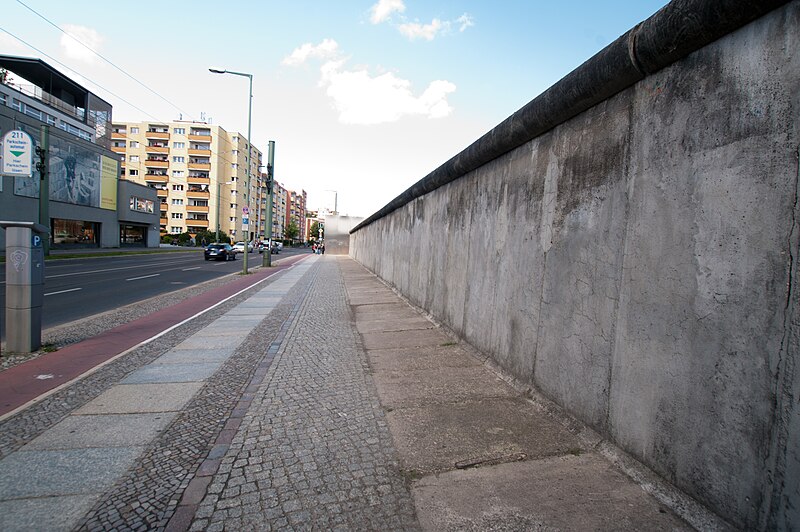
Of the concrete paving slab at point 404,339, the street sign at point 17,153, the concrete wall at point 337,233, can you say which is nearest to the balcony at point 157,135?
the concrete wall at point 337,233

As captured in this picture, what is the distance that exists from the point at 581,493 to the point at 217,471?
7.66 feet

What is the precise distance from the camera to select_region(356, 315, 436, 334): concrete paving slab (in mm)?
7348

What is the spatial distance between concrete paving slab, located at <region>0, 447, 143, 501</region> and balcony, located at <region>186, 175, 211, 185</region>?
3213 inches

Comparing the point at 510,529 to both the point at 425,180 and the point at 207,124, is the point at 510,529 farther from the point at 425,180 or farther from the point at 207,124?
the point at 207,124

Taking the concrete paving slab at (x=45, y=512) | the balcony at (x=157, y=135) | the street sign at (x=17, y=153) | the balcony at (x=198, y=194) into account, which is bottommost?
the concrete paving slab at (x=45, y=512)

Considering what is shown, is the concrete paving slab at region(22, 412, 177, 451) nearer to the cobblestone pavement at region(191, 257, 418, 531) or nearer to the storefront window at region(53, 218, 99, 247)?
the cobblestone pavement at region(191, 257, 418, 531)

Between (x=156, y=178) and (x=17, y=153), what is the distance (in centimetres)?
7962

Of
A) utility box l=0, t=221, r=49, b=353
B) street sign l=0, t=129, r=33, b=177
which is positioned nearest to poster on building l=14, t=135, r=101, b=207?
street sign l=0, t=129, r=33, b=177

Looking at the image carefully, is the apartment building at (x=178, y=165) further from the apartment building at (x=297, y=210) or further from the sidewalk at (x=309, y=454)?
the sidewalk at (x=309, y=454)

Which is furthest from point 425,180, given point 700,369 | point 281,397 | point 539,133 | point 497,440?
point 700,369

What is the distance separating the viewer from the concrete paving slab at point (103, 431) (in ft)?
10.7

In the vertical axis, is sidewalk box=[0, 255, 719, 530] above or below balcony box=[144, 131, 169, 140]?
below

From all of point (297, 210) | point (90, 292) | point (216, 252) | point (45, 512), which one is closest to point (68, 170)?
point (216, 252)

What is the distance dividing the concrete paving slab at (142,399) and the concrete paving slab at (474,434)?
2213 millimetres
